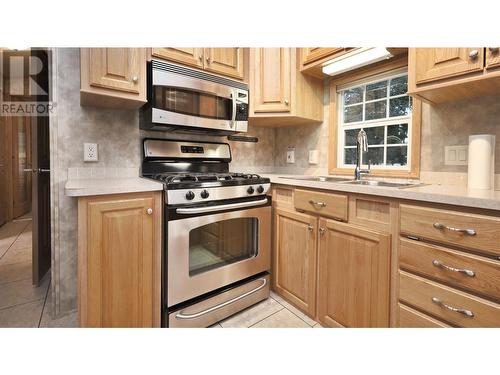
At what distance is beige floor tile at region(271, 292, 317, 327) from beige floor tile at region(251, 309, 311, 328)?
0.03 meters

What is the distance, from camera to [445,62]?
124 cm

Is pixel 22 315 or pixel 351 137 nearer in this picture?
pixel 22 315

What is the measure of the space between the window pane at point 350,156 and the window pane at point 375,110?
28 cm

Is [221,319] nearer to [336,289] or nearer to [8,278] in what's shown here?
[336,289]

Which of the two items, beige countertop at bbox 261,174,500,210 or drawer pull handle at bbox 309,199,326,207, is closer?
beige countertop at bbox 261,174,500,210

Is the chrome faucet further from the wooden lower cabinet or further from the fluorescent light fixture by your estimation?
the wooden lower cabinet

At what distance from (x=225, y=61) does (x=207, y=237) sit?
4.40 ft

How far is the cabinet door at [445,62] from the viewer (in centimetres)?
115

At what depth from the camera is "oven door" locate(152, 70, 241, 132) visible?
1.66 metres

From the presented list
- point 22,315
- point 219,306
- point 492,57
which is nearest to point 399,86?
point 492,57

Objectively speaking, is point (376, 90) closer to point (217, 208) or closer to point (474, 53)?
point (474, 53)

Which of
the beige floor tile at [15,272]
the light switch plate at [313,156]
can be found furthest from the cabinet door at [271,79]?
the beige floor tile at [15,272]

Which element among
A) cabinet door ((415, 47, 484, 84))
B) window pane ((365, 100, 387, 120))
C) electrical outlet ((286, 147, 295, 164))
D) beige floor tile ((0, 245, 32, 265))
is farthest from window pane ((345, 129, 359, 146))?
beige floor tile ((0, 245, 32, 265))
